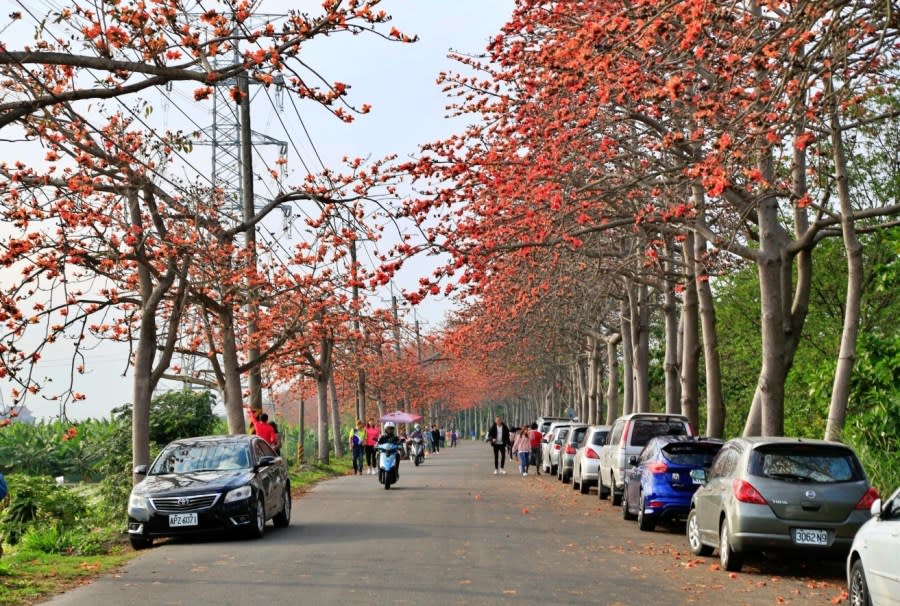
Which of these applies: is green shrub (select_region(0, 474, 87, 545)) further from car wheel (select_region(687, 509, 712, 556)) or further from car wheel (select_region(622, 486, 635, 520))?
car wheel (select_region(687, 509, 712, 556))

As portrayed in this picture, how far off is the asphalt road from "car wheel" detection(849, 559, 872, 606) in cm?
151

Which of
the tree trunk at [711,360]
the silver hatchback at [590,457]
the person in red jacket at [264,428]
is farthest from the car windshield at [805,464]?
the silver hatchback at [590,457]

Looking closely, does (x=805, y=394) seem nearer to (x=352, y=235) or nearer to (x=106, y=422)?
(x=352, y=235)

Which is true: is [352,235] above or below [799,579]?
above

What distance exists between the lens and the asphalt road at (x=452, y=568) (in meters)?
11.7

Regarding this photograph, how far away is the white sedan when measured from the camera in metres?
9.05

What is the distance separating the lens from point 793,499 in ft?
44.2

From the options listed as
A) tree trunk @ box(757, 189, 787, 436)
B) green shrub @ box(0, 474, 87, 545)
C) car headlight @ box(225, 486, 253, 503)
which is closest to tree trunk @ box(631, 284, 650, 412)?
tree trunk @ box(757, 189, 787, 436)

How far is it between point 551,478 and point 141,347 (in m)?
20.7

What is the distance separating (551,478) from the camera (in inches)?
1545

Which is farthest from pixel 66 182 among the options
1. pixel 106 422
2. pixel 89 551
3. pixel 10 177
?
pixel 106 422

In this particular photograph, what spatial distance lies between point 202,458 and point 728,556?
8.02 m

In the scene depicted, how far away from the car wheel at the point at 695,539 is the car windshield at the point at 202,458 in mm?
6338

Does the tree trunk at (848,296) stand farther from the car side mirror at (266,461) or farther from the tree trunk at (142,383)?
the tree trunk at (142,383)
